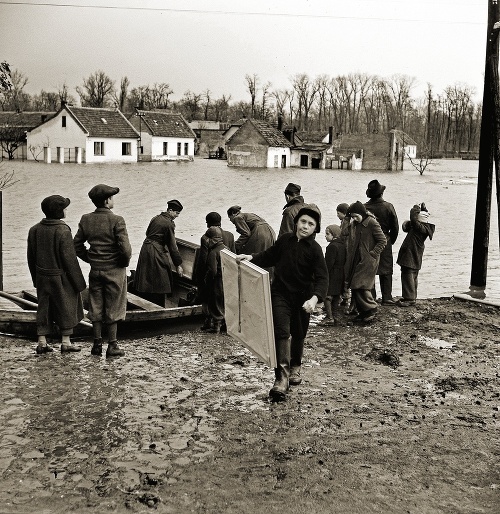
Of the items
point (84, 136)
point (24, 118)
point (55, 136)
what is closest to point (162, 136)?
point (84, 136)

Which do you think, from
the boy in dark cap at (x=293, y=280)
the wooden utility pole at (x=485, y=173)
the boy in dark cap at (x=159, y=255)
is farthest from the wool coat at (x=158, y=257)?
the wooden utility pole at (x=485, y=173)

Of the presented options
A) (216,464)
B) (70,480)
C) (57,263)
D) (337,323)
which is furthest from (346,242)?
(70,480)

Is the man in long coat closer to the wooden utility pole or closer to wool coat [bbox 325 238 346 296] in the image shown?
wool coat [bbox 325 238 346 296]

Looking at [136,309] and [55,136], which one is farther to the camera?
[55,136]

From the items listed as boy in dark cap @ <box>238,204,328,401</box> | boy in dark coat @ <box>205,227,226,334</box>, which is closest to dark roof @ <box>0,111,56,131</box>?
boy in dark coat @ <box>205,227,226,334</box>

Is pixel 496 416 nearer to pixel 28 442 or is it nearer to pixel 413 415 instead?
pixel 413 415

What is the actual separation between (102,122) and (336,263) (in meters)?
62.3

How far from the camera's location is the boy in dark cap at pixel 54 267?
24.5 feet

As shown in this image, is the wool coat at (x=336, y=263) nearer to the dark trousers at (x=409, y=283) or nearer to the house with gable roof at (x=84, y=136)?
the dark trousers at (x=409, y=283)

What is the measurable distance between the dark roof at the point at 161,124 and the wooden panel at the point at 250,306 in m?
69.1

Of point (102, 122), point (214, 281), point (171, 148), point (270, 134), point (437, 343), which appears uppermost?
point (102, 122)

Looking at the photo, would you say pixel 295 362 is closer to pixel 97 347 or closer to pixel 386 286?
pixel 97 347

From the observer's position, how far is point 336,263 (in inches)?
384

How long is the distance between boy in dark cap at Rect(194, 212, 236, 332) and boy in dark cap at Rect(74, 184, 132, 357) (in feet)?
5.49
